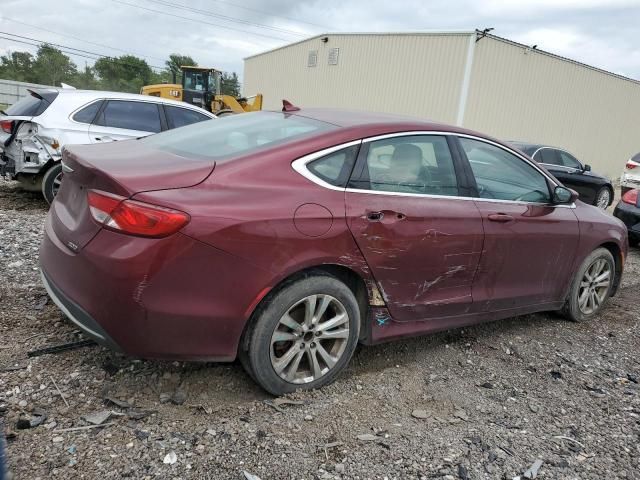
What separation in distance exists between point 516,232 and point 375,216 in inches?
50.7

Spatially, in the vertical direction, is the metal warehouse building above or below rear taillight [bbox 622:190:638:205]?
above

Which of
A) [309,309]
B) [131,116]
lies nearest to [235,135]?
[309,309]

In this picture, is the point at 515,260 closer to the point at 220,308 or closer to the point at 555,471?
the point at 555,471

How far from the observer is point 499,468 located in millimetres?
2455

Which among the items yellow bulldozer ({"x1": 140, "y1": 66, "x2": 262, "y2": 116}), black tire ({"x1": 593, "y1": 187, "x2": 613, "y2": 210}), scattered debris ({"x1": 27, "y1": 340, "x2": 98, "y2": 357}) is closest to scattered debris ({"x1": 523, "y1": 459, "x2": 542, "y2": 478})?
scattered debris ({"x1": 27, "y1": 340, "x2": 98, "y2": 357})

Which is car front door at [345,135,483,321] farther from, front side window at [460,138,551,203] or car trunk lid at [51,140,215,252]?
car trunk lid at [51,140,215,252]

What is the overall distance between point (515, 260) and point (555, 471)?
154 centimetres

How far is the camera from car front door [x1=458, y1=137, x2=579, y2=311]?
347cm

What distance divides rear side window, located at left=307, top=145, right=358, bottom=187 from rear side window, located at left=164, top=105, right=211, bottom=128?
16.3 feet

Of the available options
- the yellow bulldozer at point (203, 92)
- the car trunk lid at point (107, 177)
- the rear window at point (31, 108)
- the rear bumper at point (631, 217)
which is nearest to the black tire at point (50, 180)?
the rear window at point (31, 108)

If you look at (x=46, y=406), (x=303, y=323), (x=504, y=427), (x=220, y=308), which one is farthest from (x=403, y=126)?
(x=46, y=406)

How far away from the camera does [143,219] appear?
2295 millimetres

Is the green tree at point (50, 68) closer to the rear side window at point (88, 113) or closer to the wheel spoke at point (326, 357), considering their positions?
the rear side window at point (88, 113)

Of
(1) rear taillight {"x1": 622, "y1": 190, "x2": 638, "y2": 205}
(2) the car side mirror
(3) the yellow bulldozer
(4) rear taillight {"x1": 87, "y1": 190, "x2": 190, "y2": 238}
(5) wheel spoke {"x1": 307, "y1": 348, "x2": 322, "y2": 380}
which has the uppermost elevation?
(3) the yellow bulldozer
